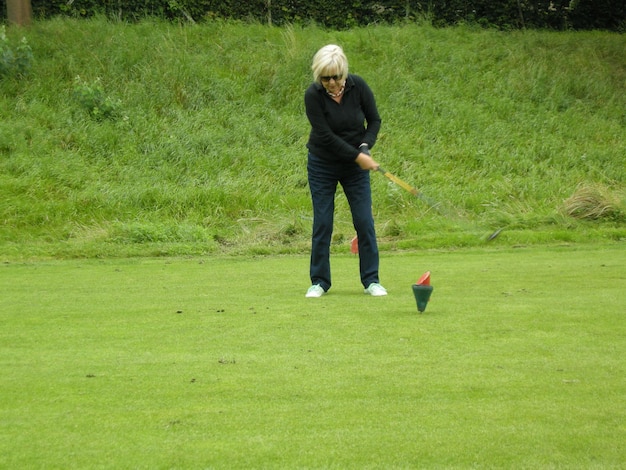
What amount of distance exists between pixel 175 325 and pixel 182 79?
14179 mm

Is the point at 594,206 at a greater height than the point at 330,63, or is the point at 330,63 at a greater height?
the point at 330,63

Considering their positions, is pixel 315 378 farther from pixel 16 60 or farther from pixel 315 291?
pixel 16 60

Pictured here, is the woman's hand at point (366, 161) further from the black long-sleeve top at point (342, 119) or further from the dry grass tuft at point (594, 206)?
the dry grass tuft at point (594, 206)

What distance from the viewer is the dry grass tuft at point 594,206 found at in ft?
44.8

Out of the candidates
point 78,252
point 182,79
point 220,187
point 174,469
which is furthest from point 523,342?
point 182,79

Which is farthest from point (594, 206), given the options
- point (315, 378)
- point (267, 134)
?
point (315, 378)

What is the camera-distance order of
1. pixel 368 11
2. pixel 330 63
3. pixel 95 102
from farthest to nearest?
pixel 368 11
pixel 95 102
pixel 330 63

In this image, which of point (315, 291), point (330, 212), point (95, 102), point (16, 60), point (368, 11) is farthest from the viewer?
point (368, 11)

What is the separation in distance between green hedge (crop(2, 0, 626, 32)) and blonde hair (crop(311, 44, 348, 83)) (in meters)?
16.0

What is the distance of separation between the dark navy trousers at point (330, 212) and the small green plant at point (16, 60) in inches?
512

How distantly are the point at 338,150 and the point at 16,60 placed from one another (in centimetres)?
1357

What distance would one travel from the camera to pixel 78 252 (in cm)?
1208

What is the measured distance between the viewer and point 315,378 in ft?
14.8

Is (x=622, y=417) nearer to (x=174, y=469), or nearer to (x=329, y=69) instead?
(x=174, y=469)
